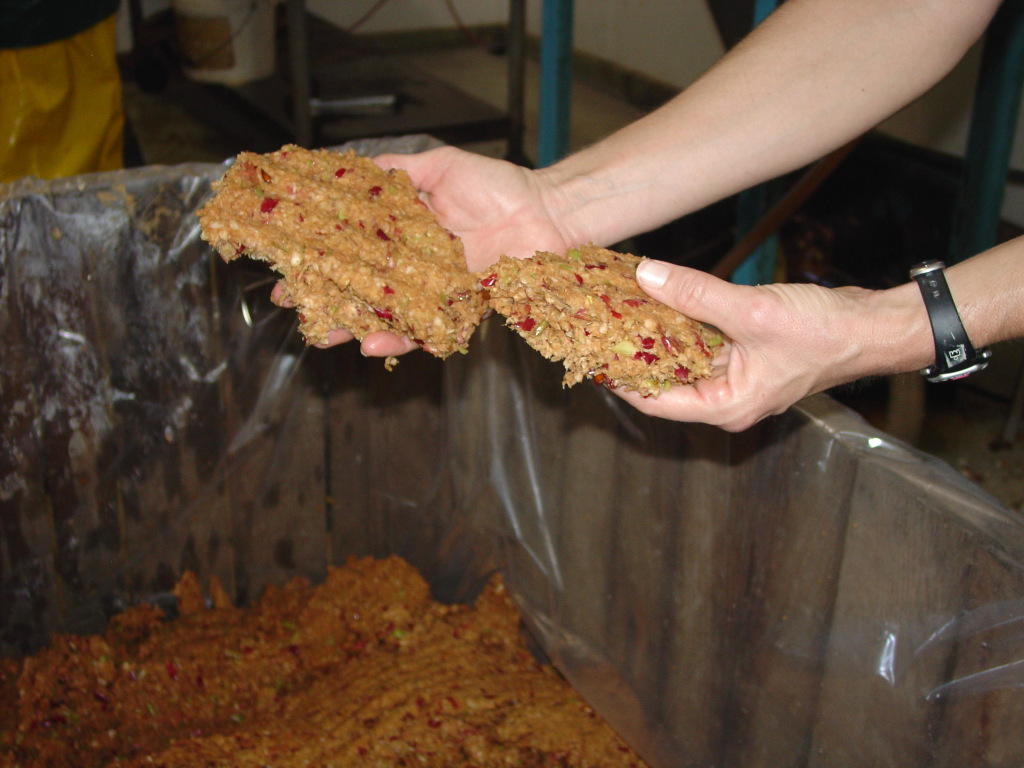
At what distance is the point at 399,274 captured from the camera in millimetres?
1258

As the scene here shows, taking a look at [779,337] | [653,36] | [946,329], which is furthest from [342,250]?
[653,36]

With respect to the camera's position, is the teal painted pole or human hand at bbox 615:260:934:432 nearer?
human hand at bbox 615:260:934:432

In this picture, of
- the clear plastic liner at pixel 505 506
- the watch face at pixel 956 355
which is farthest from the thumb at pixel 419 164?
the watch face at pixel 956 355

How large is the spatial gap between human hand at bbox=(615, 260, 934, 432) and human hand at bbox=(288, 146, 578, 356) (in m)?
0.35

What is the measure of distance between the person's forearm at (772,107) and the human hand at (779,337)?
13.9 inches

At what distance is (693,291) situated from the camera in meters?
1.09

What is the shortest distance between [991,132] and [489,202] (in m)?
1.63

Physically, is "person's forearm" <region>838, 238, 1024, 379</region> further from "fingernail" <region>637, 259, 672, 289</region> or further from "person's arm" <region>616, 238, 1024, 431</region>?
"fingernail" <region>637, 259, 672, 289</region>

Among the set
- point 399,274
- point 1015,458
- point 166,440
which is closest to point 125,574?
point 166,440

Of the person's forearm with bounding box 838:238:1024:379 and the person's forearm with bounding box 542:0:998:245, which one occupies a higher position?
the person's forearm with bounding box 542:0:998:245

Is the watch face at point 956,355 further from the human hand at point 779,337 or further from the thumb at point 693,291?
the thumb at point 693,291

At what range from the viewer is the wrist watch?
3.56 feet

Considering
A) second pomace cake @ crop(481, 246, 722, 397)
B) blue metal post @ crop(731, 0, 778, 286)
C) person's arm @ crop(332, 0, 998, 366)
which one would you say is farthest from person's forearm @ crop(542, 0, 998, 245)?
blue metal post @ crop(731, 0, 778, 286)

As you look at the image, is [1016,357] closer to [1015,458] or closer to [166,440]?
[1015,458]
